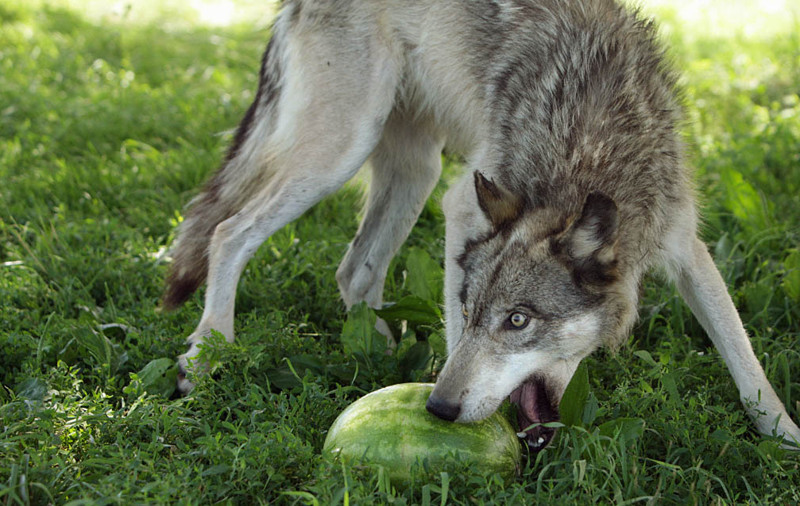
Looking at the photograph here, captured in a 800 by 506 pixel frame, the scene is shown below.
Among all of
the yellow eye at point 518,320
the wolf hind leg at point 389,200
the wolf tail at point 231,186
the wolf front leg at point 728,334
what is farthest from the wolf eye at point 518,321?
the wolf tail at point 231,186

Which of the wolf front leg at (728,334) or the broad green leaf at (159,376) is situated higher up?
the wolf front leg at (728,334)

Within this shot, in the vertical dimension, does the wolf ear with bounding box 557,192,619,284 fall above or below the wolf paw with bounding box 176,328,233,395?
above

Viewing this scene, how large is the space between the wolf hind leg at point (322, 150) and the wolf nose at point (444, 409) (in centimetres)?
136

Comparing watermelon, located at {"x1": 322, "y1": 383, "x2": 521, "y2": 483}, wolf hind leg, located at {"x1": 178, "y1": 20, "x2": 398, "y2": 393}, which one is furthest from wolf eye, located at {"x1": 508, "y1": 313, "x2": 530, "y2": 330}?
wolf hind leg, located at {"x1": 178, "y1": 20, "x2": 398, "y2": 393}

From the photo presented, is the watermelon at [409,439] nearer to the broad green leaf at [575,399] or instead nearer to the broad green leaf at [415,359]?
the broad green leaf at [575,399]

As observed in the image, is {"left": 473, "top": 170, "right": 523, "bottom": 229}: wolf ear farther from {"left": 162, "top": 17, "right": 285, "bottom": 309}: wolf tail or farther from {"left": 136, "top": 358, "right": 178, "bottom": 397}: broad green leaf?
{"left": 136, "top": 358, "right": 178, "bottom": 397}: broad green leaf

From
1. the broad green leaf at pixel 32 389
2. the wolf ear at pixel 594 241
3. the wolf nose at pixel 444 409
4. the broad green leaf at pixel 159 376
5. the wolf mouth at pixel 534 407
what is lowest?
the broad green leaf at pixel 159 376

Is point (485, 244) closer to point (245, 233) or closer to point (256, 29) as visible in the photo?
point (245, 233)

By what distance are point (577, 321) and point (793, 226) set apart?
2.38 m

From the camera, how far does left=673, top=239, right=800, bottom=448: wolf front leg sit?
3.41m

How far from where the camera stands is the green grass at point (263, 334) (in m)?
2.84

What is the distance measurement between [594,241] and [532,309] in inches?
12.8

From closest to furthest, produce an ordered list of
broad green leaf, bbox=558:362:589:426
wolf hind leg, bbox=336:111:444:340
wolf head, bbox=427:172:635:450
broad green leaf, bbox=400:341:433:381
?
wolf head, bbox=427:172:635:450, broad green leaf, bbox=558:362:589:426, broad green leaf, bbox=400:341:433:381, wolf hind leg, bbox=336:111:444:340

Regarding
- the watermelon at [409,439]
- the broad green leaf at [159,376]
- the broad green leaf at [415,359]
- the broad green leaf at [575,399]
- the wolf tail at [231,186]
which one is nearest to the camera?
the watermelon at [409,439]
